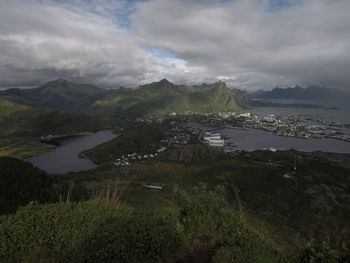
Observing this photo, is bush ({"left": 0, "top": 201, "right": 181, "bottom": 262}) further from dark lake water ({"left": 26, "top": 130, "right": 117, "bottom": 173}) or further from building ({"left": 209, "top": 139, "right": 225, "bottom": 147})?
building ({"left": 209, "top": 139, "right": 225, "bottom": 147})

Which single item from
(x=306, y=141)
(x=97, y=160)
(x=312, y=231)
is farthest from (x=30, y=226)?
(x=306, y=141)

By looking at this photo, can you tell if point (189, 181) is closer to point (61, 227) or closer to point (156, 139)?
point (61, 227)

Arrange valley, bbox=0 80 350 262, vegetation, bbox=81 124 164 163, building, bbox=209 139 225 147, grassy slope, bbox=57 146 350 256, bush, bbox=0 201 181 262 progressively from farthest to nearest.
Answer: building, bbox=209 139 225 147 < vegetation, bbox=81 124 164 163 < grassy slope, bbox=57 146 350 256 < valley, bbox=0 80 350 262 < bush, bbox=0 201 181 262

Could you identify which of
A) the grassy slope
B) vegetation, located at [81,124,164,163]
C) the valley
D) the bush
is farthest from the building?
the bush

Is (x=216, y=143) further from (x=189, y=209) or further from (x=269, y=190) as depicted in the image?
(x=189, y=209)

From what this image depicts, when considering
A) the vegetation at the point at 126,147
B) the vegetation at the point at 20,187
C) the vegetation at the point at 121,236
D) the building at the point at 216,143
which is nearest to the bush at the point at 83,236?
the vegetation at the point at 121,236

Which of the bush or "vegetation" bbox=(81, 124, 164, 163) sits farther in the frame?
"vegetation" bbox=(81, 124, 164, 163)

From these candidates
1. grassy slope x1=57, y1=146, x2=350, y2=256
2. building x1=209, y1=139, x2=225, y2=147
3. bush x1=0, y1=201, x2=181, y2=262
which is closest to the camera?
bush x1=0, y1=201, x2=181, y2=262

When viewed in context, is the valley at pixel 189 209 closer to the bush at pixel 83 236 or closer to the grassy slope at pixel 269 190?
the bush at pixel 83 236

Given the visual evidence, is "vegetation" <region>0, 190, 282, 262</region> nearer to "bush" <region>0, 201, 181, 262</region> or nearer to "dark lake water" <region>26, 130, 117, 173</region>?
"bush" <region>0, 201, 181, 262</region>

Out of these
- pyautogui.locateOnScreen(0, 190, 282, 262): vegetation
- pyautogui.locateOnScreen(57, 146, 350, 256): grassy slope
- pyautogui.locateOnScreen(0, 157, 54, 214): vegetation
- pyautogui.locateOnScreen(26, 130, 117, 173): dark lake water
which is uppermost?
pyautogui.locateOnScreen(0, 190, 282, 262): vegetation

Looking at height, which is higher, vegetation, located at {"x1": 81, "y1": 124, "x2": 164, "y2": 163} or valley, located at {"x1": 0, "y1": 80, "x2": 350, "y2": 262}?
valley, located at {"x1": 0, "y1": 80, "x2": 350, "y2": 262}
